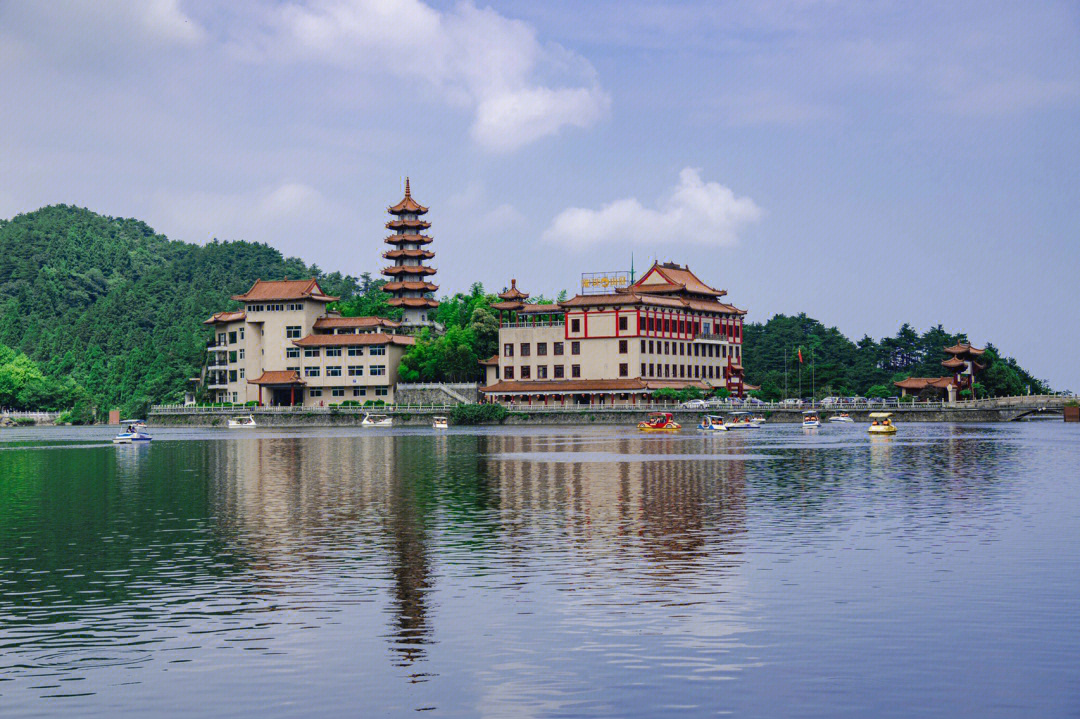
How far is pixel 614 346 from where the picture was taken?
488ft

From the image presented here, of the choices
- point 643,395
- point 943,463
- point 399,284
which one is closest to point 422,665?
point 943,463

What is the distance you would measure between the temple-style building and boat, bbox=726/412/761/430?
27386 mm

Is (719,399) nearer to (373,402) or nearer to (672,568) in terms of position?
(373,402)

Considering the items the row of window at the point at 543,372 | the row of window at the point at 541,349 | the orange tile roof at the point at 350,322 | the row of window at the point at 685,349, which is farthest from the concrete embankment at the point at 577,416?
the orange tile roof at the point at 350,322

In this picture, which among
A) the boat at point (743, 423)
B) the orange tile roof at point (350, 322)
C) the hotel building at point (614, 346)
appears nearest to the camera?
the boat at point (743, 423)

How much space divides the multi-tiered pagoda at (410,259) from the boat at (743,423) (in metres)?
57.0

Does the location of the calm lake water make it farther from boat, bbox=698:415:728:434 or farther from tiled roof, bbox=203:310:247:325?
tiled roof, bbox=203:310:247:325

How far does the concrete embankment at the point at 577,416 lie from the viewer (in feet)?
444

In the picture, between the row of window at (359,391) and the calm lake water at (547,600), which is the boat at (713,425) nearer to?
the row of window at (359,391)

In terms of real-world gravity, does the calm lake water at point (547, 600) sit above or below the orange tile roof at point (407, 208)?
below

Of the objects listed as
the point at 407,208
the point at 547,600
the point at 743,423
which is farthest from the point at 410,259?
the point at 547,600

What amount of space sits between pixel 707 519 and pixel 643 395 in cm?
10914

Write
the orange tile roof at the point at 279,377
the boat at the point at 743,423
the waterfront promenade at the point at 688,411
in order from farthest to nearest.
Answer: the orange tile roof at the point at 279,377
the waterfront promenade at the point at 688,411
the boat at the point at 743,423

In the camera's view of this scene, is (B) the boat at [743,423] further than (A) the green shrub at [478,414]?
No
